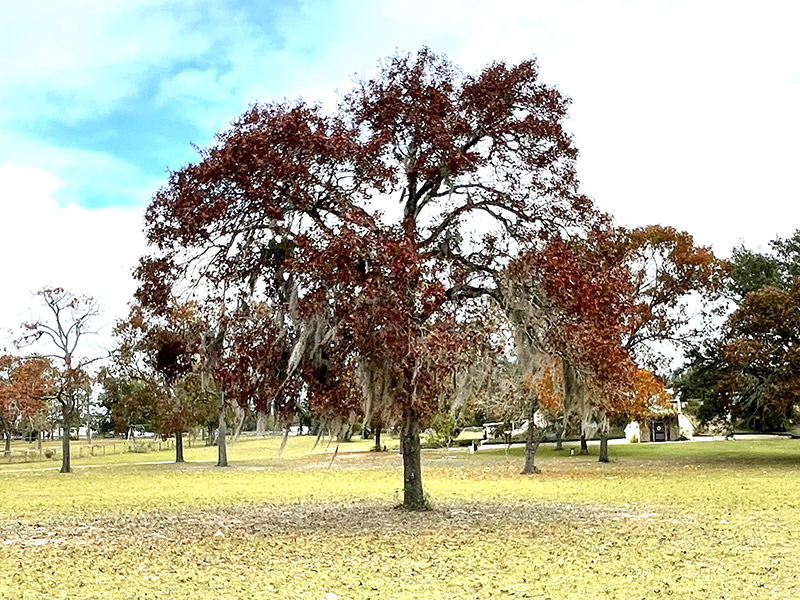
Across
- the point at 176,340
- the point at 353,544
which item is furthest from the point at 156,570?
the point at 176,340

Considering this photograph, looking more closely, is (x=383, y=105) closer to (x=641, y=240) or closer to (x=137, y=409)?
(x=641, y=240)

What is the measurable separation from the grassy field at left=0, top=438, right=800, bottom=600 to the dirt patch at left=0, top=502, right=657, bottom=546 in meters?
0.04

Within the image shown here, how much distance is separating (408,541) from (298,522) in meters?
3.07

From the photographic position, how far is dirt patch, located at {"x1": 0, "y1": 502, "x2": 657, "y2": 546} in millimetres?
11789

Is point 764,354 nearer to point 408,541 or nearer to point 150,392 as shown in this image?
point 408,541

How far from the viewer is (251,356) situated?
12047mm

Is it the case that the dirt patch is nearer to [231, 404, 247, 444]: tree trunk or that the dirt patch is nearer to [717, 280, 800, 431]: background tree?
[231, 404, 247, 444]: tree trunk

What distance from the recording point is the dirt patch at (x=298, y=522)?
1179 centimetres

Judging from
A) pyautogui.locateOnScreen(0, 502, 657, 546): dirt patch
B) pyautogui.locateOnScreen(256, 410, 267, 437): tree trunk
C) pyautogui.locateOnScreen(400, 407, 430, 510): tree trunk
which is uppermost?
pyautogui.locateOnScreen(256, 410, 267, 437): tree trunk

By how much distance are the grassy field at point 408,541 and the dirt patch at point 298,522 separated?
40 millimetres

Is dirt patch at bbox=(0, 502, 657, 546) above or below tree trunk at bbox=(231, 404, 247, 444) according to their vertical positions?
below

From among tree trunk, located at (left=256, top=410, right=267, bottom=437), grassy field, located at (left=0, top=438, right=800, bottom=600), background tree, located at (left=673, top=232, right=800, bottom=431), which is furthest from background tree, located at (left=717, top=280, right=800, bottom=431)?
tree trunk, located at (left=256, top=410, right=267, bottom=437)

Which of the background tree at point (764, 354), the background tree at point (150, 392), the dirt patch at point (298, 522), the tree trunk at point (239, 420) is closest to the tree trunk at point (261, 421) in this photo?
the tree trunk at point (239, 420)

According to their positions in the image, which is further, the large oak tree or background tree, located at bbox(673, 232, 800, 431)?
background tree, located at bbox(673, 232, 800, 431)
